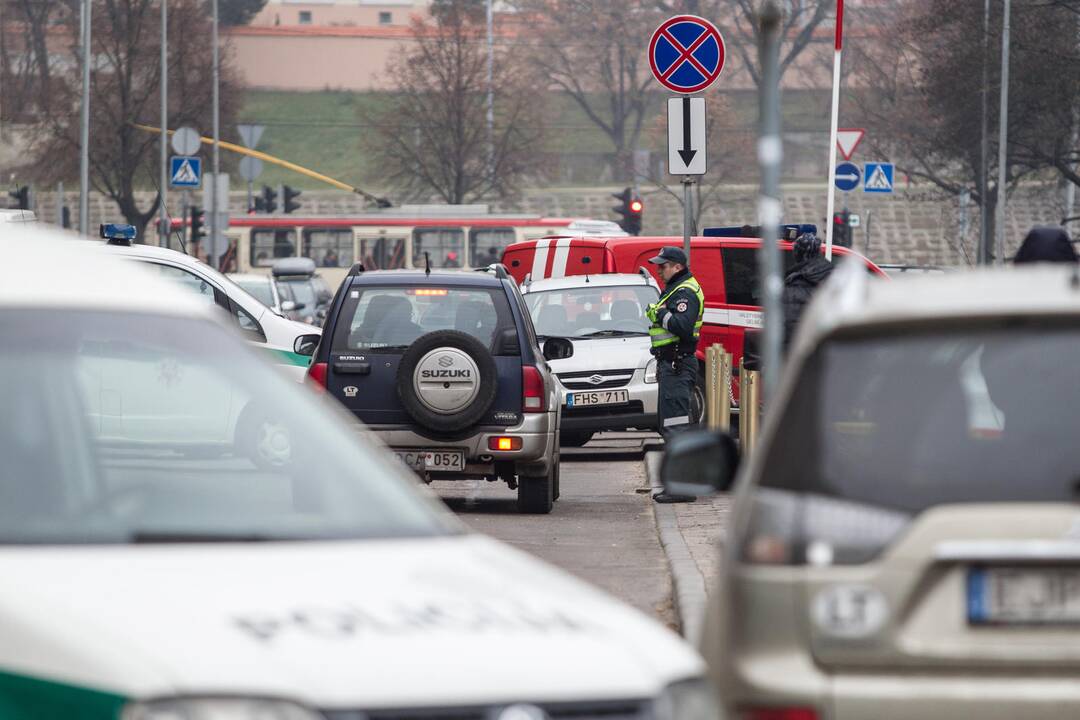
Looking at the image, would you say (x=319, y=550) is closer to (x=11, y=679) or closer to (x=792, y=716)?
(x=11, y=679)

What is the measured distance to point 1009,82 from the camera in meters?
48.6

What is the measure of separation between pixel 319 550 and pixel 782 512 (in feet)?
3.14

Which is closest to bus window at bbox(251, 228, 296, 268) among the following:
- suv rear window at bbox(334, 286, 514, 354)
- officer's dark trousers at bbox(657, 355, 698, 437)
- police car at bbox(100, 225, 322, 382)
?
police car at bbox(100, 225, 322, 382)

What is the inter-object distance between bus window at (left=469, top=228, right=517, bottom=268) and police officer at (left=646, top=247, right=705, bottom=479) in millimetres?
34120

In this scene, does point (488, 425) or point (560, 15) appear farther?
point (560, 15)

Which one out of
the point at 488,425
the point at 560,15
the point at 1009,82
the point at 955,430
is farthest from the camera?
the point at 560,15

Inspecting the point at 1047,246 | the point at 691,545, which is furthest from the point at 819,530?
the point at 691,545

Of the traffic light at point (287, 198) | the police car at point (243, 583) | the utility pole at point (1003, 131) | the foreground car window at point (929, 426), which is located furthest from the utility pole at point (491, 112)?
the foreground car window at point (929, 426)

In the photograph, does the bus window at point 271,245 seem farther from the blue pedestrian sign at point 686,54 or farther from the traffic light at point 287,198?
the blue pedestrian sign at point 686,54

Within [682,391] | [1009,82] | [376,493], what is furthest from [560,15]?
[376,493]

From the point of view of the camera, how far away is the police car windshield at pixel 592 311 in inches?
805

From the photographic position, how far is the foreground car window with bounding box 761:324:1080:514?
14.2ft

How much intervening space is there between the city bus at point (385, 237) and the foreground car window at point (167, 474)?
141 feet

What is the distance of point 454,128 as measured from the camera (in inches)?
2896
